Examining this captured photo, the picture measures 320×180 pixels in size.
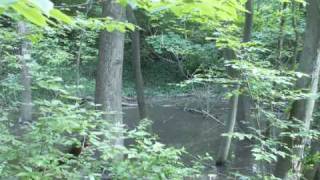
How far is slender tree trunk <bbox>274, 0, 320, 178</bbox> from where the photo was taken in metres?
4.80

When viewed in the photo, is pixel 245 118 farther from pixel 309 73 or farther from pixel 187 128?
pixel 309 73

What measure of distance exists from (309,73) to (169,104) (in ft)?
44.6

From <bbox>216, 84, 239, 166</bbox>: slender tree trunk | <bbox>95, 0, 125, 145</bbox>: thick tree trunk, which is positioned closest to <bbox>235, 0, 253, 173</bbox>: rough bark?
<bbox>216, 84, 239, 166</bbox>: slender tree trunk

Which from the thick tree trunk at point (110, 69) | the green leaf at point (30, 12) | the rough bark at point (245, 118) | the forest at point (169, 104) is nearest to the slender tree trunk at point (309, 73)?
the forest at point (169, 104)

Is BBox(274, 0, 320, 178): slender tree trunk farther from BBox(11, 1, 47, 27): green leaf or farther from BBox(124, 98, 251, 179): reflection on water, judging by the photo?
BBox(11, 1, 47, 27): green leaf

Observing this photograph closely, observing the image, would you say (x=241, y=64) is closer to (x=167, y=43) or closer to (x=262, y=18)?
(x=262, y=18)

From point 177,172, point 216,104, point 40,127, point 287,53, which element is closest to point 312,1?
point 177,172

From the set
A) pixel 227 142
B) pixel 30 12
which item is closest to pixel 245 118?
pixel 227 142

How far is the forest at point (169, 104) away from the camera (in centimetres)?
329

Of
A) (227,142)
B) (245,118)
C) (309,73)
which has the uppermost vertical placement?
(309,73)

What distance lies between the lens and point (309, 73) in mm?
4848

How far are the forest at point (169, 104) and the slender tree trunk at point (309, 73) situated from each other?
1cm

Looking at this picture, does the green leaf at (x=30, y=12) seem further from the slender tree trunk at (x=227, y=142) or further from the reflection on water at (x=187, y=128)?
the slender tree trunk at (x=227, y=142)

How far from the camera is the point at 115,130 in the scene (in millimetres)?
3738
